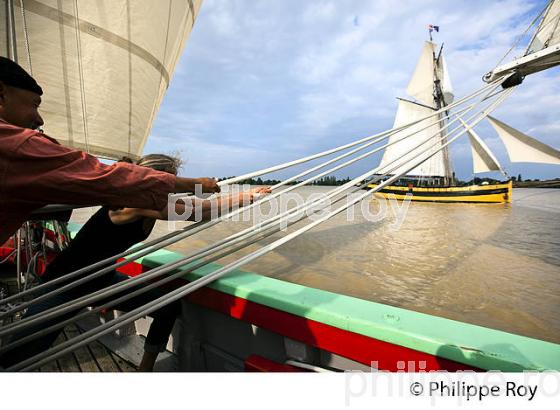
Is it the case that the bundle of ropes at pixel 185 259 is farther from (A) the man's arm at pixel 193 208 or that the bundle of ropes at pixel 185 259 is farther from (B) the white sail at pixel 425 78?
(B) the white sail at pixel 425 78

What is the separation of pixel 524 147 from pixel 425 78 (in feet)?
86.2

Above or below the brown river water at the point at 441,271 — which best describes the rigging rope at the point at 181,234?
above

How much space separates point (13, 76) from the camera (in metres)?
1.10

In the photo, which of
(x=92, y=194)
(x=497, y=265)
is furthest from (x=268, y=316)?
(x=497, y=265)

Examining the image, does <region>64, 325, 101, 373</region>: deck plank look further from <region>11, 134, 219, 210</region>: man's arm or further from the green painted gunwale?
<region>11, 134, 219, 210</region>: man's arm

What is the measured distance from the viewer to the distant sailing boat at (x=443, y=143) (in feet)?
11.7

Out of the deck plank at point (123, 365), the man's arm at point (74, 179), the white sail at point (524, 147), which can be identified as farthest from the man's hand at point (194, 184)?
the white sail at point (524, 147)

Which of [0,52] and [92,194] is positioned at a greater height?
[0,52]

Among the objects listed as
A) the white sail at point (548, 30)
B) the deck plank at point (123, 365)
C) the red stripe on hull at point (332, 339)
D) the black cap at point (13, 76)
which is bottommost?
the deck plank at point (123, 365)

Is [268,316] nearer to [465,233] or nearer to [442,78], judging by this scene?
[465,233]

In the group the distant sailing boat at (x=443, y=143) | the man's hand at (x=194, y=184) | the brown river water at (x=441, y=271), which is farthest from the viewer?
the brown river water at (x=441, y=271)

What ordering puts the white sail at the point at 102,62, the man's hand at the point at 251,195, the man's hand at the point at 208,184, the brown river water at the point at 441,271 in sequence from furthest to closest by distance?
the white sail at the point at 102,62 → the brown river water at the point at 441,271 → the man's hand at the point at 251,195 → the man's hand at the point at 208,184

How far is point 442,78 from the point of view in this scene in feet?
116
